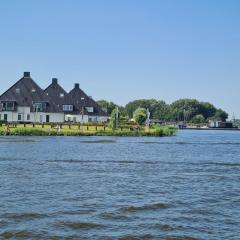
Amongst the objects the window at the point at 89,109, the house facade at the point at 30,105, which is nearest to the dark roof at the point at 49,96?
the house facade at the point at 30,105

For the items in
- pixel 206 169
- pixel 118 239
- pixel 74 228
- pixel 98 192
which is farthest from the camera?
pixel 206 169

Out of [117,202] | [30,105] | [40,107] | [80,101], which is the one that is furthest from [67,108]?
[117,202]

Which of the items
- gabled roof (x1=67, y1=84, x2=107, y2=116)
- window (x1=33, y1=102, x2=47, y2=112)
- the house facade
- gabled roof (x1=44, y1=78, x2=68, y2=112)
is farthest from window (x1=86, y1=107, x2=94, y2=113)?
window (x1=33, y1=102, x2=47, y2=112)

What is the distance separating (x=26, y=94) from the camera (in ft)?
360

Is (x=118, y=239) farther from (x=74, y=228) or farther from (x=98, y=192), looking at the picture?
(x=98, y=192)

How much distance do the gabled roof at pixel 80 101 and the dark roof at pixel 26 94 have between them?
358 inches

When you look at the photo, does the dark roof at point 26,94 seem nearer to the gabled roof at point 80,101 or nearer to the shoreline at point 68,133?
the gabled roof at point 80,101

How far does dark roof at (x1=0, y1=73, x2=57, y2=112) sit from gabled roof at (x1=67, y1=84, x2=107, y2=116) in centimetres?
910

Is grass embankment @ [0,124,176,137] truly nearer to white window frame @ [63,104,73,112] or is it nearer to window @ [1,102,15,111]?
window @ [1,102,15,111]

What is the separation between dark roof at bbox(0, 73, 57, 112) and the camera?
109 metres

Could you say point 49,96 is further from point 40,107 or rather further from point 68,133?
point 68,133

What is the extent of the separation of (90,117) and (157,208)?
103 m

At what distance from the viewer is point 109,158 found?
138 feet

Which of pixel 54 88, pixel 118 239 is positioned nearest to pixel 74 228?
pixel 118 239
